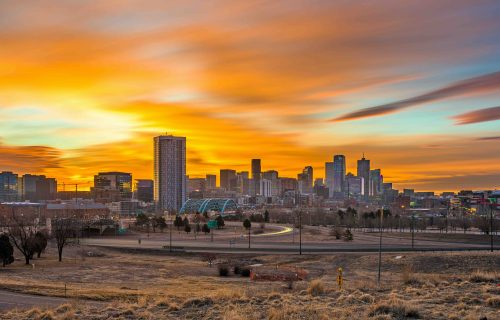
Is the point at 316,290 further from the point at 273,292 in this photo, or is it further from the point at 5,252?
the point at 5,252

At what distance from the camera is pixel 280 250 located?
2970 inches

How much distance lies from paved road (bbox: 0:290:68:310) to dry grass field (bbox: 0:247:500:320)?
1037 mm

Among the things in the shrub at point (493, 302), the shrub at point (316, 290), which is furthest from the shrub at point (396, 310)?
the shrub at point (316, 290)

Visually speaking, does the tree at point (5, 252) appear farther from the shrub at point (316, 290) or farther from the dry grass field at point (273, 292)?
the shrub at point (316, 290)

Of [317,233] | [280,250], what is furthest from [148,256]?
[317,233]

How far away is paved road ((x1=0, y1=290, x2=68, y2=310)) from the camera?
25719mm

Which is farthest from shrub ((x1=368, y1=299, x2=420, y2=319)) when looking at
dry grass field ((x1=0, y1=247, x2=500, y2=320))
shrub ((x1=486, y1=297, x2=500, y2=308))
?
shrub ((x1=486, y1=297, x2=500, y2=308))

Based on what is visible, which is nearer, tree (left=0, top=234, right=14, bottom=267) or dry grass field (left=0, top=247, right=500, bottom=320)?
dry grass field (left=0, top=247, right=500, bottom=320)

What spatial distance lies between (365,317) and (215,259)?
5040cm

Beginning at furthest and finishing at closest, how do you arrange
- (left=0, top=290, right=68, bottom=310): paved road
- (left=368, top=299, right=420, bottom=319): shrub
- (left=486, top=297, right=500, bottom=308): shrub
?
1. (left=0, top=290, right=68, bottom=310): paved road
2. (left=486, top=297, right=500, bottom=308): shrub
3. (left=368, top=299, right=420, bottom=319): shrub

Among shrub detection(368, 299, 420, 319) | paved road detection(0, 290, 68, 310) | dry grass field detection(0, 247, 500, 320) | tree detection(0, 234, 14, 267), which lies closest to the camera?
shrub detection(368, 299, 420, 319)

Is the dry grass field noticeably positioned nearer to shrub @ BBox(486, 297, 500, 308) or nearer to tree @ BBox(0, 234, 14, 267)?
shrub @ BBox(486, 297, 500, 308)

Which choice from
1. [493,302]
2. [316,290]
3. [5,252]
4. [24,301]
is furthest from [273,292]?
[5,252]

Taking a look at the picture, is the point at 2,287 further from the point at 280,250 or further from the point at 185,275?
the point at 280,250
